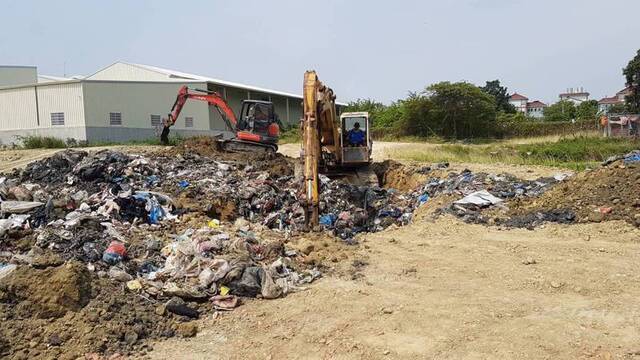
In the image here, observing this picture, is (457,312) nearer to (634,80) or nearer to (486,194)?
(486,194)

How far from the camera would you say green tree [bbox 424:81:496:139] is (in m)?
34.2

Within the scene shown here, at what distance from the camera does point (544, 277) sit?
19.7ft

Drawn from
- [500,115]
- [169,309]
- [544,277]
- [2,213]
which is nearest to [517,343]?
[544,277]

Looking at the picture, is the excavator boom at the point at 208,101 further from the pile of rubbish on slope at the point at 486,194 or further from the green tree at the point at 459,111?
the green tree at the point at 459,111

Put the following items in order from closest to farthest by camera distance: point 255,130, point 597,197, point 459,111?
1. point 597,197
2. point 255,130
3. point 459,111

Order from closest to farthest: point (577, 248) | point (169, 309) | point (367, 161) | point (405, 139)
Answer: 1. point (169, 309)
2. point (577, 248)
3. point (367, 161)
4. point (405, 139)

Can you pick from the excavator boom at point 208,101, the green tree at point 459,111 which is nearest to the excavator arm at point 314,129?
the excavator boom at point 208,101

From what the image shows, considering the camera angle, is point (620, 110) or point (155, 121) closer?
point (155, 121)

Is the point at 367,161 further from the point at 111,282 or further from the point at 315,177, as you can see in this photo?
the point at 111,282

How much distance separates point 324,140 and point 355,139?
1.38 metres

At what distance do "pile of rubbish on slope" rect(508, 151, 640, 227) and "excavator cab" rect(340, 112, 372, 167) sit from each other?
5292 mm

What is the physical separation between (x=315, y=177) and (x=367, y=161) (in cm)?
608

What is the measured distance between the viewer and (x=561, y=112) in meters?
54.0

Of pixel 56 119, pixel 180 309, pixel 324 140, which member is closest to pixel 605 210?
pixel 180 309
